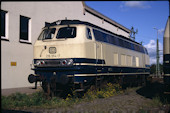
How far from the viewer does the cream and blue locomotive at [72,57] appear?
905cm

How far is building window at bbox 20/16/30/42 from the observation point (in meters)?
12.4

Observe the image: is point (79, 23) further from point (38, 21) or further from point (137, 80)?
point (137, 80)

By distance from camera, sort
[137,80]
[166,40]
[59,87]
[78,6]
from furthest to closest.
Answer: [78,6], [137,80], [59,87], [166,40]

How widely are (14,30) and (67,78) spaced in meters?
4.74

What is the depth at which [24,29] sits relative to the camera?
12.6 meters

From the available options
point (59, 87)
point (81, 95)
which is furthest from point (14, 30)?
point (81, 95)

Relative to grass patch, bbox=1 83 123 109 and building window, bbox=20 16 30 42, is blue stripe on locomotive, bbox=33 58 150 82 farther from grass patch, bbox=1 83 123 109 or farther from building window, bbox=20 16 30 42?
building window, bbox=20 16 30 42

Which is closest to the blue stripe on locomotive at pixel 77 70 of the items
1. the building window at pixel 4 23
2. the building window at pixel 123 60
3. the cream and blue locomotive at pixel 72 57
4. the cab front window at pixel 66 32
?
the cream and blue locomotive at pixel 72 57

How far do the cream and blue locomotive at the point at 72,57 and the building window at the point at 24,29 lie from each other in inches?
95.3

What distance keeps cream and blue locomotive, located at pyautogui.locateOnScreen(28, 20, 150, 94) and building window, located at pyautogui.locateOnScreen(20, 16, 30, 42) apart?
7.94 feet

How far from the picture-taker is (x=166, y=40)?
8.55 m

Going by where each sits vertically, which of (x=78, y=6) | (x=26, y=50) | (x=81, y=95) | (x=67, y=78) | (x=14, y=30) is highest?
(x=78, y=6)

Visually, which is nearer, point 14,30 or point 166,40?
point 166,40

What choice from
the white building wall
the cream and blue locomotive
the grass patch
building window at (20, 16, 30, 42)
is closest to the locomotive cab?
the cream and blue locomotive
